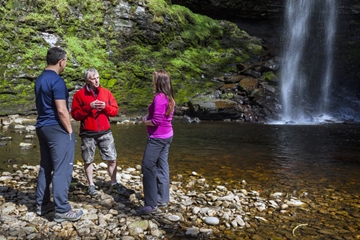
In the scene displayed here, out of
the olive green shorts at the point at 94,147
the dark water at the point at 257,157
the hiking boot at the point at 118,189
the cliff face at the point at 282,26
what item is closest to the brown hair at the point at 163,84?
the olive green shorts at the point at 94,147

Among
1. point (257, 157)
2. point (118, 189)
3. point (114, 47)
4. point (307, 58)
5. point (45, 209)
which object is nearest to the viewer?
point (45, 209)

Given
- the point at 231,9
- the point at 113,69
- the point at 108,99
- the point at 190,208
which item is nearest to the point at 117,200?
the point at 190,208

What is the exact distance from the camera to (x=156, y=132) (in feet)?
13.4

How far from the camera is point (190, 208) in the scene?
4.30m

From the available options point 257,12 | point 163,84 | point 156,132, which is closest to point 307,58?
point 257,12

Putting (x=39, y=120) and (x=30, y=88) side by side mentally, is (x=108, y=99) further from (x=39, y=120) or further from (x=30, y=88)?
(x=30, y=88)

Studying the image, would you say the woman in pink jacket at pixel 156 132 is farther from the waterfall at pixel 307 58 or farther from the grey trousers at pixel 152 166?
the waterfall at pixel 307 58

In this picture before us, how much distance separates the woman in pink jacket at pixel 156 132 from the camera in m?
3.99

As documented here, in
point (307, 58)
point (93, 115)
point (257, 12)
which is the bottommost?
point (93, 115)

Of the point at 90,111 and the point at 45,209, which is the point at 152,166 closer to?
the point at 90,111

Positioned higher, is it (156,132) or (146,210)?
(156,132)

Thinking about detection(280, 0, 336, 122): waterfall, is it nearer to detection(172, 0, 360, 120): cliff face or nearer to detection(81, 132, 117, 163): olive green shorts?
detection(172, 0, 360, 120): cliff face

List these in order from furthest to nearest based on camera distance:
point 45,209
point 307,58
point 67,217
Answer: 1. point 307,58
2. point 45,209
3. point 67,217

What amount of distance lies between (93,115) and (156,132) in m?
1.15
